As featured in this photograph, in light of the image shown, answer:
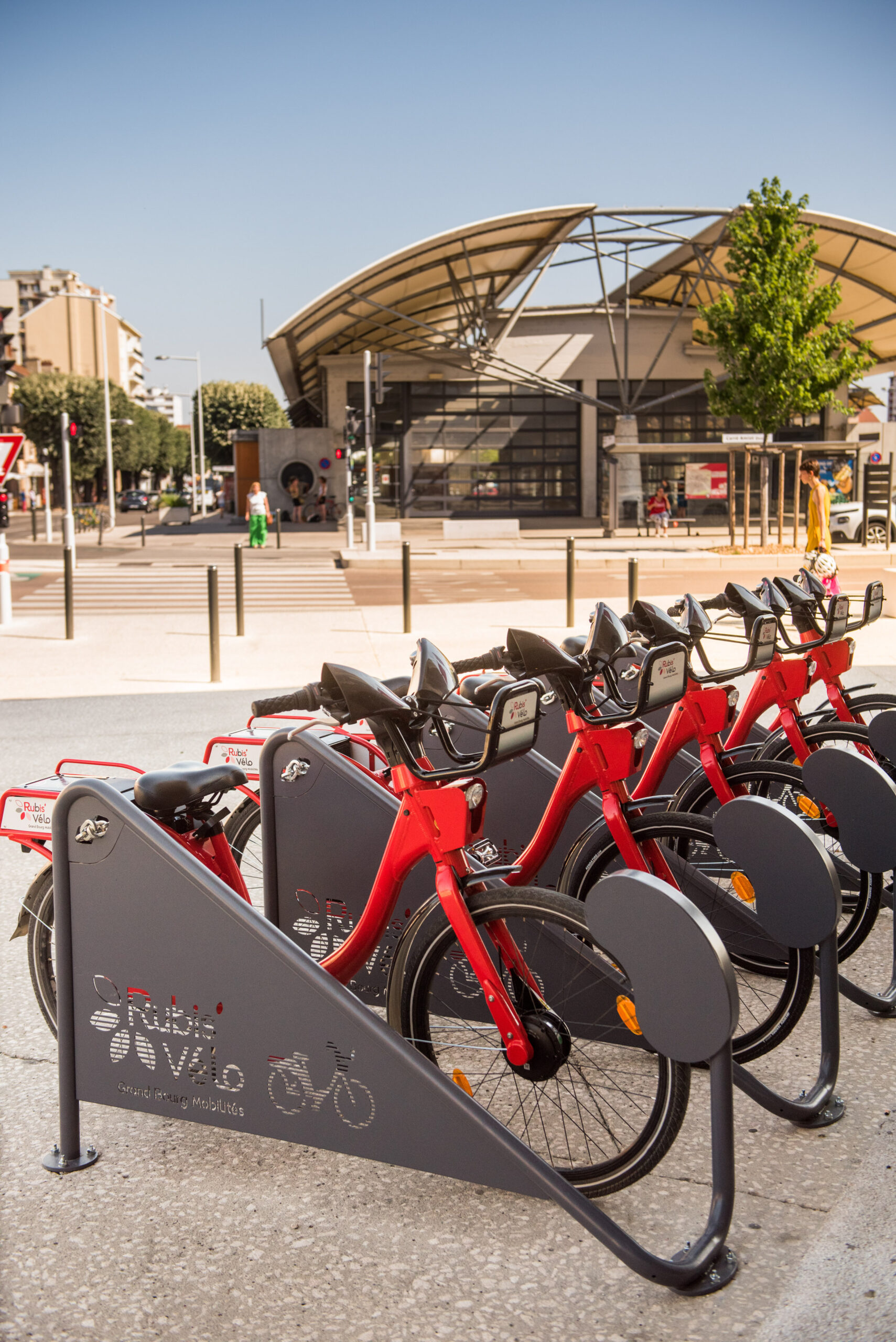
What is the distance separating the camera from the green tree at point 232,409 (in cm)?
9190

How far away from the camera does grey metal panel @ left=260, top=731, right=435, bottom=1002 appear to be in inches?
123

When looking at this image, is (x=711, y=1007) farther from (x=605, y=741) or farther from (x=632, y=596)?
(x=632, y=596)

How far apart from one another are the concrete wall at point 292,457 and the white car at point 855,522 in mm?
19493

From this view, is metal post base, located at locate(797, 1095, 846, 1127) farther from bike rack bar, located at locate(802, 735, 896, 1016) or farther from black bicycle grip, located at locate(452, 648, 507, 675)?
black bicycle grip, located at locate(452, 648, 507, 675)

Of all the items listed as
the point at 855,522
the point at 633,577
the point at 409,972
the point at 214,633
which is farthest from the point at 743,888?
the point at 855,522

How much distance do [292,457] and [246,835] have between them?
40296 mm

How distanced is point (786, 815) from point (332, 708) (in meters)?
1.10

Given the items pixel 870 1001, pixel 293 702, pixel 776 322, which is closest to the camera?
pixel 293 702

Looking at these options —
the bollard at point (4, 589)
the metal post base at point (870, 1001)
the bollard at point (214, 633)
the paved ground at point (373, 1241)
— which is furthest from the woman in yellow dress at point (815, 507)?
the paved ground at point (373, 1241)

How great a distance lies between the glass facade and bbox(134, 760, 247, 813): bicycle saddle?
38.3 m

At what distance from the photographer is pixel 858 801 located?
10.6ft

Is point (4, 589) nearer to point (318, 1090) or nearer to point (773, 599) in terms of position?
point (773, 599)

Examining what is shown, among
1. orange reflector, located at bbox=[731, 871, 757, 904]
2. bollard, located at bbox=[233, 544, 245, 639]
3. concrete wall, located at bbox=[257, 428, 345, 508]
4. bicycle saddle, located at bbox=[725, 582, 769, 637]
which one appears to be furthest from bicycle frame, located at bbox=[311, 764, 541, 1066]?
concrete wall, located at bbox=[257, 428, 345, 508]

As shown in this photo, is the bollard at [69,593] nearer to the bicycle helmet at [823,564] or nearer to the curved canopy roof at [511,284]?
the bicycle helmet at [823,564]
